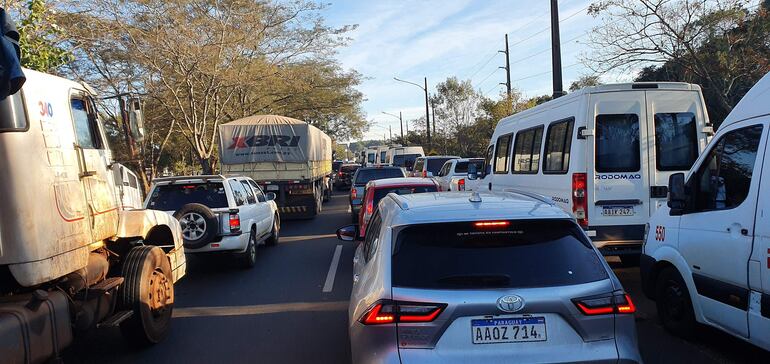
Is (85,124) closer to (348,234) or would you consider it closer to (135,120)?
(135,120)

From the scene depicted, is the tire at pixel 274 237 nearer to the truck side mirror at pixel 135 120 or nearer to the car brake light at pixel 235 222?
the car brake light at pixel 235 222

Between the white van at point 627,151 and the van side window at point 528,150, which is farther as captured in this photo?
the van side window at point 528,150

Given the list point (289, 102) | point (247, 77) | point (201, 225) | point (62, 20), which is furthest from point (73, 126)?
point (289, 102)

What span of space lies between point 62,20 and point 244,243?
37.5ft

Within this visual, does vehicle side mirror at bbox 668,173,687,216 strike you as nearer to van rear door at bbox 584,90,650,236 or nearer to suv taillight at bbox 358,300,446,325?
van rear door at bbox 584,90,650,236

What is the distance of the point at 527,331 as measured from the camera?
3.04m

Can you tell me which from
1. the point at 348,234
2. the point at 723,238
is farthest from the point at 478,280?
the point at 348,234

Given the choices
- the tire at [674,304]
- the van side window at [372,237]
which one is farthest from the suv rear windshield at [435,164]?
the van side window at [372,237]

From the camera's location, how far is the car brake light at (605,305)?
310cm

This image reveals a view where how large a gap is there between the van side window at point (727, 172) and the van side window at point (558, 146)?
2.80 m

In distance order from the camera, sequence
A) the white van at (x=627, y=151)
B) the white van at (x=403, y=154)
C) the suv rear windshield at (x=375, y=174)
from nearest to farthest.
→ the white van at (x=627, y=151) < the suv rear windshield at (x=375, y=174) < the white van at (x=403, y=154)

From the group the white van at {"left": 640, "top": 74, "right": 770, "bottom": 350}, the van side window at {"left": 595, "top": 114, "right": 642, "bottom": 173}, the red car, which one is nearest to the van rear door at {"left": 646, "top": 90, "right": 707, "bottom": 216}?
the van side window at {"left": 595, "top": 114, "right": 642, "bottom": 173}

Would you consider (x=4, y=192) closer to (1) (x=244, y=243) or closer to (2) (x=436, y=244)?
(2) (x=436, y=244)

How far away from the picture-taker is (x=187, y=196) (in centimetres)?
958
